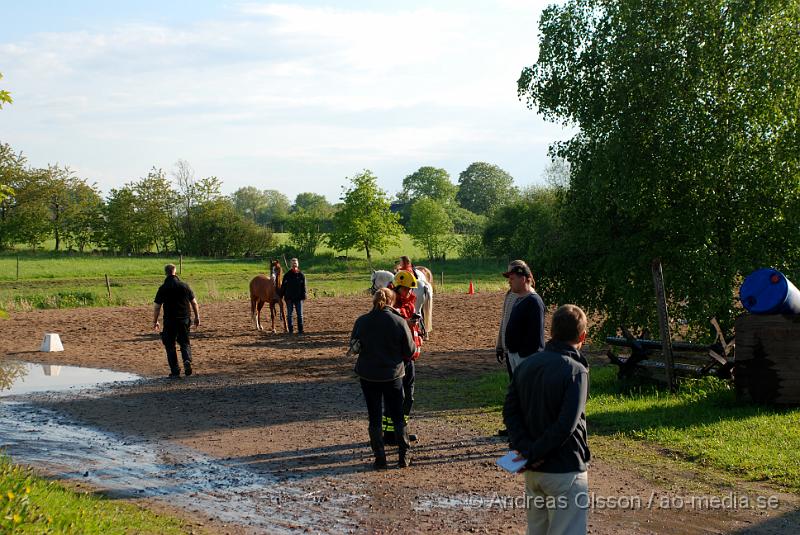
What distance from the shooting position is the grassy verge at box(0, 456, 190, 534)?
5508mm

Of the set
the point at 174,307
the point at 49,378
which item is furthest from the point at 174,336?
the point at 49,378

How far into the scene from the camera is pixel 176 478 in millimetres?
8328

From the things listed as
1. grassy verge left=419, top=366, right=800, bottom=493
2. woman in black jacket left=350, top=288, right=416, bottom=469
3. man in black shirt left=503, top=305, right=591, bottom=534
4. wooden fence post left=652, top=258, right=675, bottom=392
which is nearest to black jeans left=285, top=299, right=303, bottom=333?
grassy verge left=419, top=366, right=800, bottom=493

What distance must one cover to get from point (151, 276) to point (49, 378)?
3593 cm

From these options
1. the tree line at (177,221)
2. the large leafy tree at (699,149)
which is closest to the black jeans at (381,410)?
the large leafy tree at (699,149)

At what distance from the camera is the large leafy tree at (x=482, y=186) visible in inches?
4835

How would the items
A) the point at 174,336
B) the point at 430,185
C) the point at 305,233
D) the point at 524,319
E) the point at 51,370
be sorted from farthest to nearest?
the point at 430,185 → the point at 305,233 → the point at 51,370 → the point at 174,336 → the point at 524,319

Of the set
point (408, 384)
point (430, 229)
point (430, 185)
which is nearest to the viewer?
point (408, 384)

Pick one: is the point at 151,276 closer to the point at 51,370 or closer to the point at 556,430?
the point at 51,370

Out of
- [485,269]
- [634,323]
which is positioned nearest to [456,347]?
[634,323]

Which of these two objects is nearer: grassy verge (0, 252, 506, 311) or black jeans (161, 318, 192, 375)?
black jeans (161, 318, 192, 375)

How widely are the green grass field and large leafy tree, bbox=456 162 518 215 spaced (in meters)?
50.7

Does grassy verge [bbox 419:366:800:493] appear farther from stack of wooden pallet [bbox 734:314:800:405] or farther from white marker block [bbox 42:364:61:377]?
white marker block [bbox 42:364:61:377]

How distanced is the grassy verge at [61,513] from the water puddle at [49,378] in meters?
6.98
